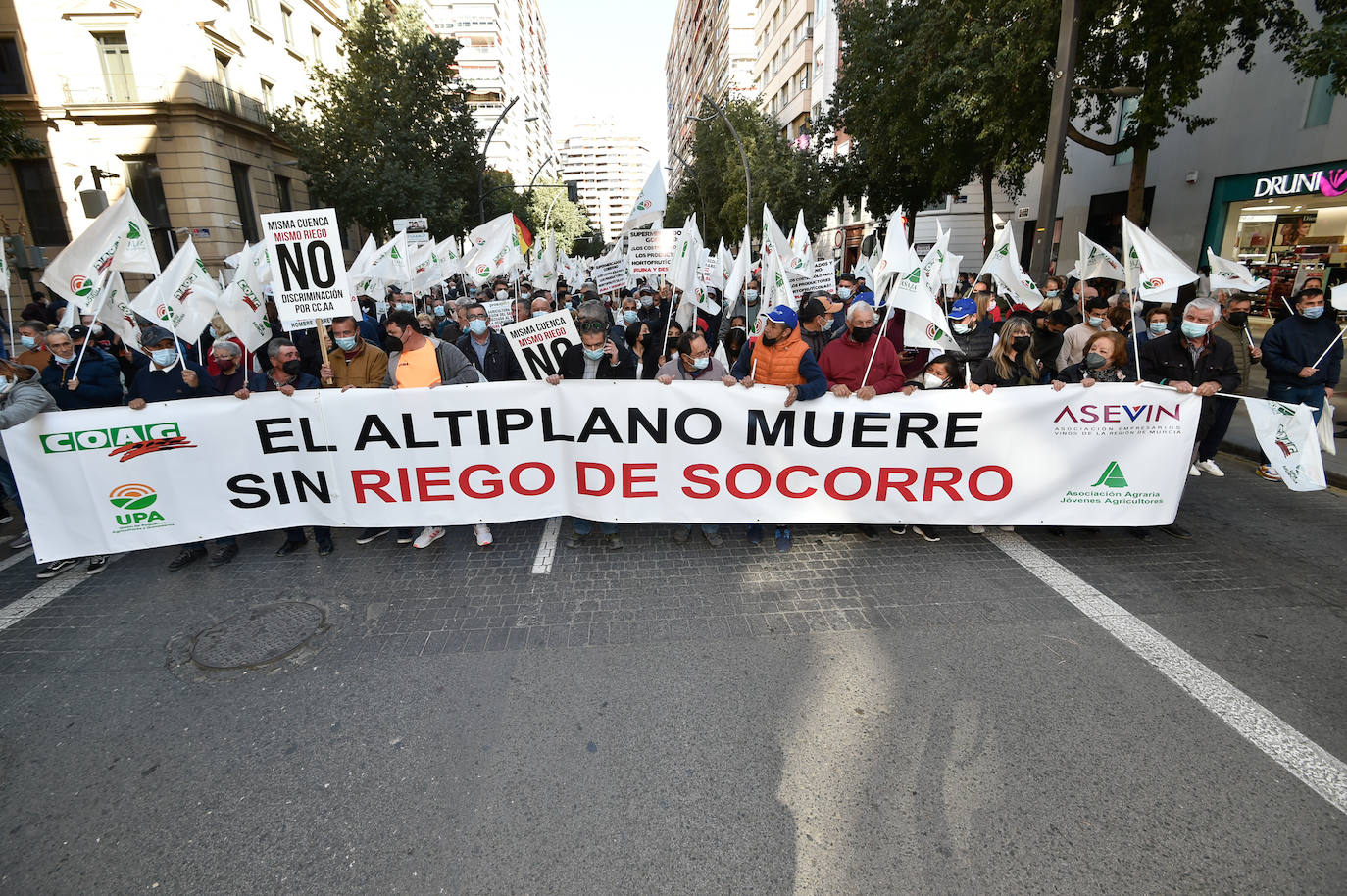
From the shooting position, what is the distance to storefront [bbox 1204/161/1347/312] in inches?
513

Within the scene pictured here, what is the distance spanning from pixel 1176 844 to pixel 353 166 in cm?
2650

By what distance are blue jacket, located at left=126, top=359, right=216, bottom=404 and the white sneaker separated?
1.99 meters

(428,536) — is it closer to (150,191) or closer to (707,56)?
(150,191)

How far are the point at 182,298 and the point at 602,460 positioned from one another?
389cm

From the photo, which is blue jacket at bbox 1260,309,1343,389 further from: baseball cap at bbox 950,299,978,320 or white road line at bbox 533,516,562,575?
white road line at bbox 533,516,562,575

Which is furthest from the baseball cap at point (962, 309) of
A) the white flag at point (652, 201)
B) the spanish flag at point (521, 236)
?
the spanish flag at point (521, 236)

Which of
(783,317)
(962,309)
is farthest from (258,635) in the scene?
(962,309)

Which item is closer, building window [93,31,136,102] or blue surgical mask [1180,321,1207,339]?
blue surgical mask [1180,321,1207,339]

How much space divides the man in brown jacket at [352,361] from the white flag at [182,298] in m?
1.12

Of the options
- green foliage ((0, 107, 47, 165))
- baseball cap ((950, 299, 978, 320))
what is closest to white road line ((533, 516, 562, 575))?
baseball cap ((950, 299, 978, 320))

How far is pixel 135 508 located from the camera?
192 inches

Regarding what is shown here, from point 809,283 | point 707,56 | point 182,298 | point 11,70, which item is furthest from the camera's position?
point 707,56

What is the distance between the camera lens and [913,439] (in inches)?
193

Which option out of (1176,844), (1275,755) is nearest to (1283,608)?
(1275,755)
